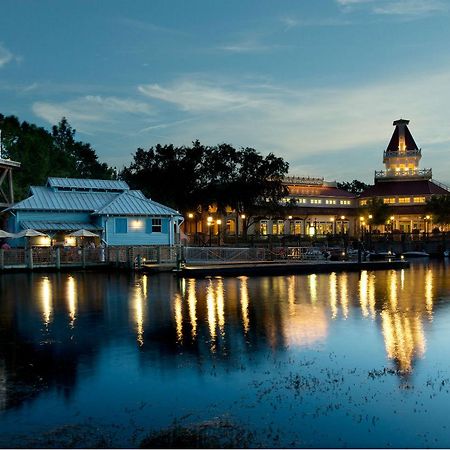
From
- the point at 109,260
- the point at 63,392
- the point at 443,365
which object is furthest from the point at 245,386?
the point at 109,260

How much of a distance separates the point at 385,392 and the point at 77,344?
9746 mm

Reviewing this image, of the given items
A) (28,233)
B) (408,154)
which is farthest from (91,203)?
(408,154)

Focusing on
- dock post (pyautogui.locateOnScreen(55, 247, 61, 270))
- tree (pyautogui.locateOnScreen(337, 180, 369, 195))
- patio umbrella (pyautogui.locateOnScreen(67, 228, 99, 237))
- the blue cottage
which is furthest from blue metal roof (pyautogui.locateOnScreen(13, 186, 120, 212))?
tree (pyautogui.locateOnScreen(337, 180, 369, 195))

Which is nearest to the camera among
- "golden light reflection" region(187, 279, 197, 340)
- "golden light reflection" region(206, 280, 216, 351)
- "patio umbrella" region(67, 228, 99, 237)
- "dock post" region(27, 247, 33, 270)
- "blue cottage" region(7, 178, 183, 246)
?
"golden light reflection" region(206, 280, 216, 351)

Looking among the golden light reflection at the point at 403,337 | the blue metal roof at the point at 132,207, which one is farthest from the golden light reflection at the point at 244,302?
the blue metal roof at the point at 132,207

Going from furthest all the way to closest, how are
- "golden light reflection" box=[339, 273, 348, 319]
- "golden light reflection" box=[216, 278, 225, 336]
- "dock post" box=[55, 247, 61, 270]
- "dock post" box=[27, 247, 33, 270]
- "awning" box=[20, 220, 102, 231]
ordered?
"awning" box=[20, 220, 102, 231], "dock post" box=[55, 247, 61, 270], "dock post" box=[27, 247, 33, 270], "golden light reflection" box=[339, 273, 348, 319], "golden light reflection" box=[216, 278, 225, 336]

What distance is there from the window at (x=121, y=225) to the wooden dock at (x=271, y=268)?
9.23m

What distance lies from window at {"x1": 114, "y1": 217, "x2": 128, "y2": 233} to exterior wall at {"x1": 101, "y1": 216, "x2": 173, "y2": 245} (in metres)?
0.09

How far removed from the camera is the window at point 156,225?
55156 mm

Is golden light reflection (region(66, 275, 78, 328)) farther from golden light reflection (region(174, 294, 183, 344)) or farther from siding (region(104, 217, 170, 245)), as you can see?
siding (region(104, 217, 170, 245))

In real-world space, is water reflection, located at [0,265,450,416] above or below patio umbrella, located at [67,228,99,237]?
below

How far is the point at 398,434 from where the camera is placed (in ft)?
35.3

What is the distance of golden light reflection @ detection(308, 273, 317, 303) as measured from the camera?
31317mm

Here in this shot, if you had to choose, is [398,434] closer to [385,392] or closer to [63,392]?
[385,392]
